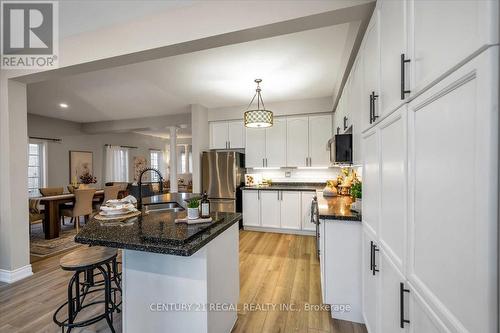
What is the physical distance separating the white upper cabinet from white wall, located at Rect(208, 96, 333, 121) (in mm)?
142

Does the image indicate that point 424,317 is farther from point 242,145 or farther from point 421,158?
point 242,145

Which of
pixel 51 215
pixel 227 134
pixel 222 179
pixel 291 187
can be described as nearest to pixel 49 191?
pixel 51 215

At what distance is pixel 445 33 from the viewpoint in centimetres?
67

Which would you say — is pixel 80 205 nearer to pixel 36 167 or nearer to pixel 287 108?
pixel 36 167

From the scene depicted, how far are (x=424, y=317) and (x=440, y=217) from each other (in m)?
0.41

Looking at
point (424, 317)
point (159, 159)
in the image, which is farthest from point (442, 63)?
point (159, 159)

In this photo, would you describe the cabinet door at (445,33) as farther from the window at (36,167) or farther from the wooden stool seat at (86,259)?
the window at (36,167)

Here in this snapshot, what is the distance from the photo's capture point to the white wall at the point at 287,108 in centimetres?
428

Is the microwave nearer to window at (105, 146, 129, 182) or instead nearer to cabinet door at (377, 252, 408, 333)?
cabinet door at (377, 252, 408, 333)

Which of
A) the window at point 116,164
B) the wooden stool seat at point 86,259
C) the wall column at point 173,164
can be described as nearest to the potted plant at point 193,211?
the wooden stool seat at point 86,259

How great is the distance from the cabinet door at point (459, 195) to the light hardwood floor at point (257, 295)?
1361mm

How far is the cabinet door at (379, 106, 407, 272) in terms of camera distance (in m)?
1.01

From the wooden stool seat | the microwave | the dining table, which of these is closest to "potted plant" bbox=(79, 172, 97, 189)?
the dining table

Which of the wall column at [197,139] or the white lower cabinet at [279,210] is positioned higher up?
the wall column at [197,139]
